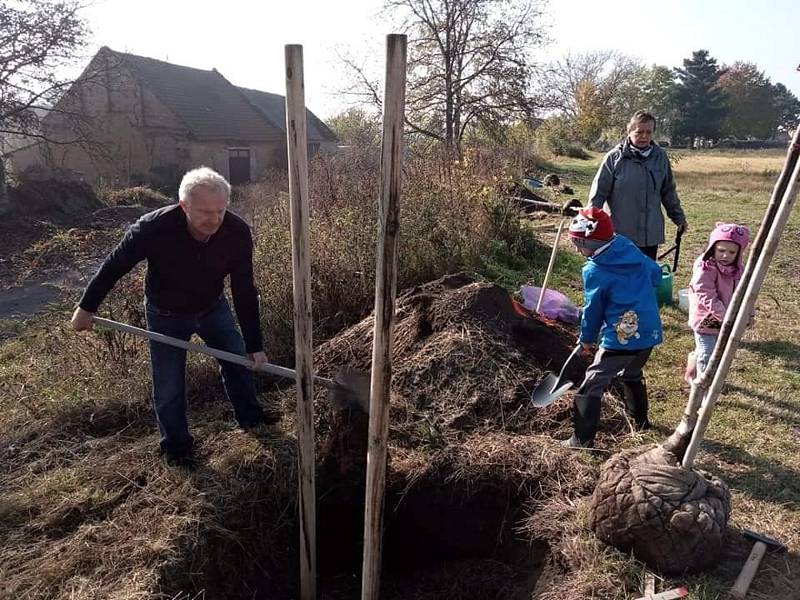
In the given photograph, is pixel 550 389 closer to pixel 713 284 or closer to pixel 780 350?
pixel 713 284

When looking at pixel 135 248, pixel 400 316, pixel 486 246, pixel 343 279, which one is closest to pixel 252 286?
pixel 135 248

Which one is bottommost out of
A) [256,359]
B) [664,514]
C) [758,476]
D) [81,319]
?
[758,476]

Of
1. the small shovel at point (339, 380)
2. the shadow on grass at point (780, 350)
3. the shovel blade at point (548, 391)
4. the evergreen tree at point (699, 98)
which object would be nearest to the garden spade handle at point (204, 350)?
the small shovel at point (339, 380)

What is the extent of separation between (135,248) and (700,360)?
3.51 metres

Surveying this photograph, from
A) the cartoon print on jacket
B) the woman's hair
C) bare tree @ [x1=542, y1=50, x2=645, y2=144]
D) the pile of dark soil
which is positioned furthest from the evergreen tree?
the cartoon print on jacket

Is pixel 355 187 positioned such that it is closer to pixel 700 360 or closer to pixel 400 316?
pixel 400 316

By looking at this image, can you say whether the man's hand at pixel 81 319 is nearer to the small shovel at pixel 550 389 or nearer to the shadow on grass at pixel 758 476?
the small shovel at pixel 550 389

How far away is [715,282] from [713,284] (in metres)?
0.02

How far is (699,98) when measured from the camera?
154 feet

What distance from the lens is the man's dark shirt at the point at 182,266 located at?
9.99 ft

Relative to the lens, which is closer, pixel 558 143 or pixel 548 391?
pixel 548 391

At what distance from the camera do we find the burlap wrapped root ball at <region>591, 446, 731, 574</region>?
2402mm

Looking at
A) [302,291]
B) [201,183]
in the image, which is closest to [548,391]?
[302,291]

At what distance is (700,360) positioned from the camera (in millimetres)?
3668
